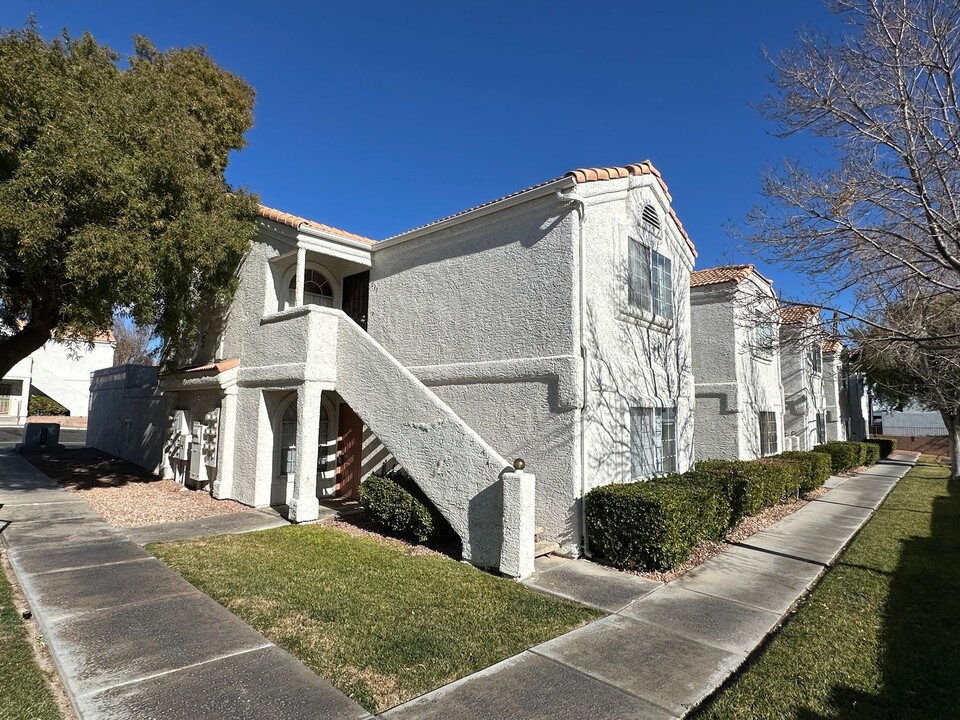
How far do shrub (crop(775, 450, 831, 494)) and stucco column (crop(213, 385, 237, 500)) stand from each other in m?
14.8

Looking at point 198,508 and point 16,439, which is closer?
point 198,508

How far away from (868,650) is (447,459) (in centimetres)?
561

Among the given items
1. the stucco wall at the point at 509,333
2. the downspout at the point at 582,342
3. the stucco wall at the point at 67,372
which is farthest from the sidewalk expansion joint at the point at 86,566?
the stucco wall at the point at 67,372

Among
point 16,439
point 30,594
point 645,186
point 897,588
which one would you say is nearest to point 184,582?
point 30,594

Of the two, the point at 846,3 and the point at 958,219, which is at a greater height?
the point at 846,3

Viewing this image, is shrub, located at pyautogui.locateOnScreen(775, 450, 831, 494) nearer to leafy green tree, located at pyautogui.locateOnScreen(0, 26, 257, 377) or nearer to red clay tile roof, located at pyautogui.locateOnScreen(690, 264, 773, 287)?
red clay tile roof, located at pyautogui.locateOnScreen(690, 264, 773, 287)

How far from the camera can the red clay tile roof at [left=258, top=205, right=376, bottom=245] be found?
38.1ft

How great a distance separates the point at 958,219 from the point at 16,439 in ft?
118

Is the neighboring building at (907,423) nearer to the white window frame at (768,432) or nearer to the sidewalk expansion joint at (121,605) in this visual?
the white window frame at (768,432)

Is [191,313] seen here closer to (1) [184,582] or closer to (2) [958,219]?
(1) [184,582]

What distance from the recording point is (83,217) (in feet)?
30.6

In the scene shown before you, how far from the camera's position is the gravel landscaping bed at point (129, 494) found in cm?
1086

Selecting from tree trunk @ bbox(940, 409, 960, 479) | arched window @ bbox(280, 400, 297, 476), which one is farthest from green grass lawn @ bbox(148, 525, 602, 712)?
tree trunk @ bbox(940, 409, 960, 479)

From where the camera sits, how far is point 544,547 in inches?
336
